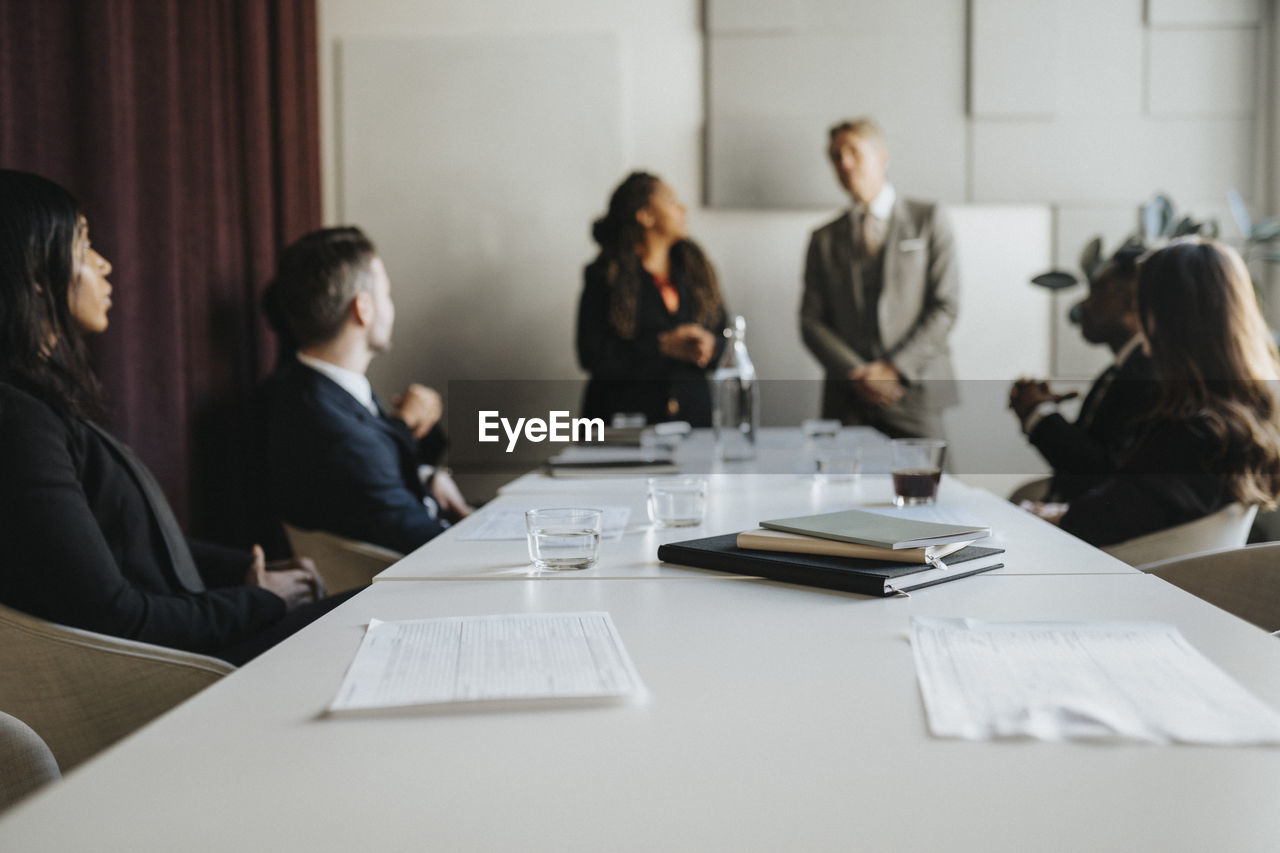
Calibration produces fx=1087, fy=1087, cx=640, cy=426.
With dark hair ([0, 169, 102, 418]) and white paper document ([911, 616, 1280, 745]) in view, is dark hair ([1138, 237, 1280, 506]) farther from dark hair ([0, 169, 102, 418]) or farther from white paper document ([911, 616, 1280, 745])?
dark hair ([0, 169, 102, 418])

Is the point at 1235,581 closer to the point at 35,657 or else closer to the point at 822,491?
the point at 822,491

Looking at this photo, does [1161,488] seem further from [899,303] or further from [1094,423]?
[899,303]

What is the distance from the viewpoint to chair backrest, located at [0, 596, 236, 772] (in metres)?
1.32

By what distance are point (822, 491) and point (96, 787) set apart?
5.25 feet

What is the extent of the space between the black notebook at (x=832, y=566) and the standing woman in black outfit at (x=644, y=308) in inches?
99.8

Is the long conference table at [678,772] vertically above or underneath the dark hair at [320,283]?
underneath

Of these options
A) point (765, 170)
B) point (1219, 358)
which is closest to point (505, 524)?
point (1219, 358)

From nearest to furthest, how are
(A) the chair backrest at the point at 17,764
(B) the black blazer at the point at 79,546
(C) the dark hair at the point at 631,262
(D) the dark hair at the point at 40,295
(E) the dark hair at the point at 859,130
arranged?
(A) the chair backrest at the point at 17,764 → (B) the black blazer at the point at 79,546 → (D) the dark hair at the point at 40,295 → (C) the dark hair at the point at 631,262 → (E) the dark hair at the point at 859,130

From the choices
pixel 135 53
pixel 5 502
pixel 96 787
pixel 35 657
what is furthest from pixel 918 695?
pixel 135 53

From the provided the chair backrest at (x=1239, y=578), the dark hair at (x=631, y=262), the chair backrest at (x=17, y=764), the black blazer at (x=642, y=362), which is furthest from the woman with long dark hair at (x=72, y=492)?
the dark hair at (x=631, y=262)

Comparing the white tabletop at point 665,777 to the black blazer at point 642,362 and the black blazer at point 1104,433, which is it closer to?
the black blazer at point 1104,433

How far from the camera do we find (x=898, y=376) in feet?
14.4

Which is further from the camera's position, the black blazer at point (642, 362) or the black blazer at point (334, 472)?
the black blazer at point (642, 362)

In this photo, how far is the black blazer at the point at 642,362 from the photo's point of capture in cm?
397
